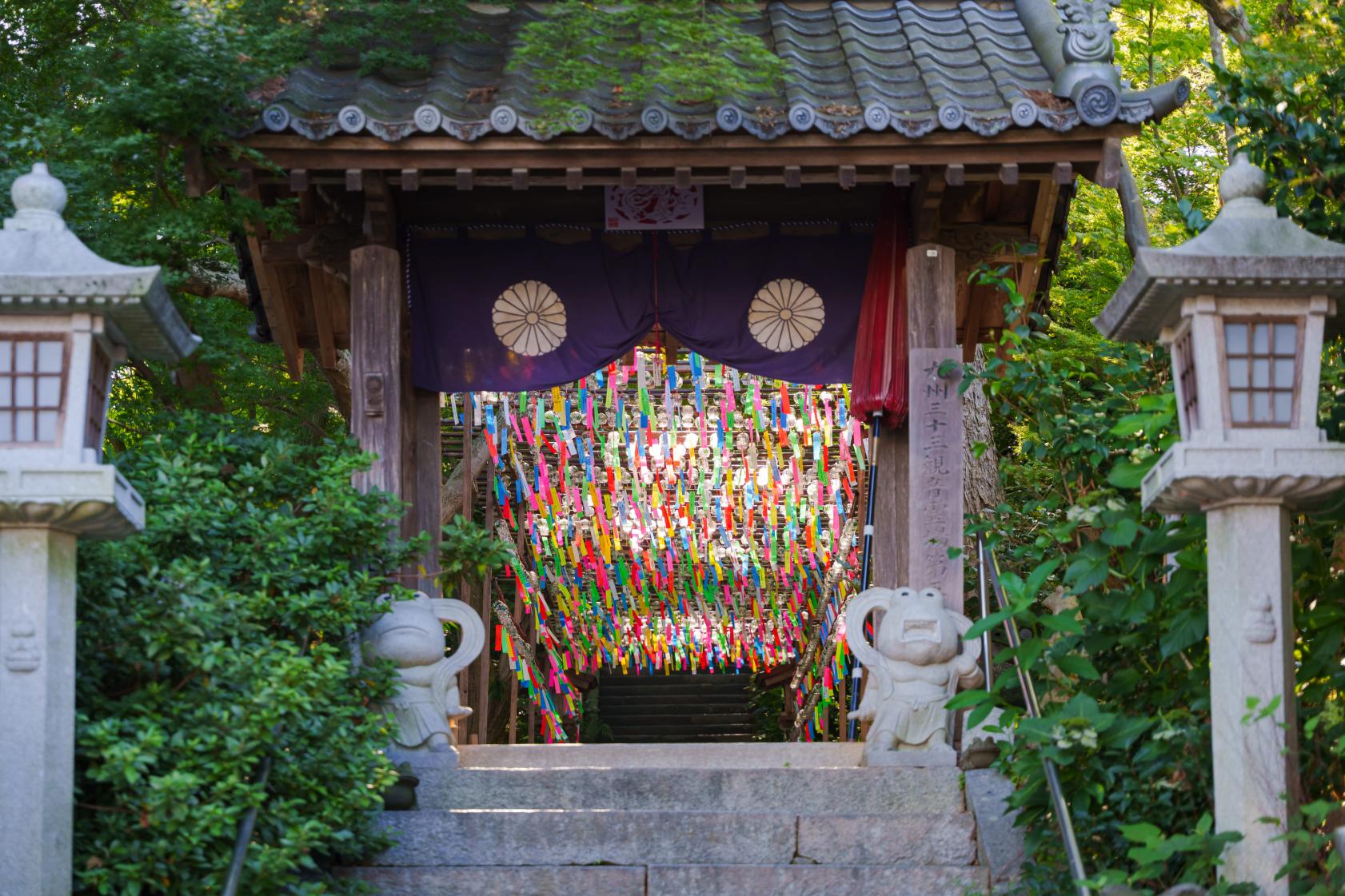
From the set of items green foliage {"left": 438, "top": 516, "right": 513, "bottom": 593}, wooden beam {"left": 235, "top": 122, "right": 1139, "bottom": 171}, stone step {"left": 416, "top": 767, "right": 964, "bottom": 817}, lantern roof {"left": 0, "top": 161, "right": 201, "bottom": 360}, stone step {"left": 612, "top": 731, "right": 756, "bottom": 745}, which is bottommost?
stone step {"left": 612, "top": 731, "right": 756, "bottom": 745}

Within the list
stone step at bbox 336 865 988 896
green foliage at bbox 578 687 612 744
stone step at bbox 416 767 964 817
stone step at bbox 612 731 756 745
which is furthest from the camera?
stone step at bbox 612 731 756 745

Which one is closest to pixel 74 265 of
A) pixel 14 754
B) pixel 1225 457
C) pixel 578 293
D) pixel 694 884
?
pixel 14 754

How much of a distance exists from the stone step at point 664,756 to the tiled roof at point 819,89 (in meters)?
3.09

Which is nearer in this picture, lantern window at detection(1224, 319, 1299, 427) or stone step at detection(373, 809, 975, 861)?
lantern window at detection(1224, 319, 1299, 427)

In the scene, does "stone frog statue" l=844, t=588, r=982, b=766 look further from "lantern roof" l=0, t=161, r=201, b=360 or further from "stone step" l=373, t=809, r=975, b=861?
"lantern roof" l=0, t=161, r=201, b=360

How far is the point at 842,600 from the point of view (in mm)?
18844

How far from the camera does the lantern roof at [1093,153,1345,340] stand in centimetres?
531

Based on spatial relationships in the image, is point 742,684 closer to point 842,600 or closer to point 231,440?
point 842,600

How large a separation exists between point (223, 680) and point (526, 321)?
421cm

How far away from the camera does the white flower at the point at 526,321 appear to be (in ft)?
31.9

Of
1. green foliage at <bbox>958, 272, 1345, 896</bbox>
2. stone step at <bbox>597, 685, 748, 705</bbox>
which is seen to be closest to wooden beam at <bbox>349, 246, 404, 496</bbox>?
green foliage at <bbox>958, 272, 1345, 896</bbox>

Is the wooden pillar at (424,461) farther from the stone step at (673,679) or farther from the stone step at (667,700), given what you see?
the stone step at (673,679)

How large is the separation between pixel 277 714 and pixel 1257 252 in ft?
11.9

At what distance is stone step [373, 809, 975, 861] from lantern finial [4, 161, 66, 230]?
277cm
